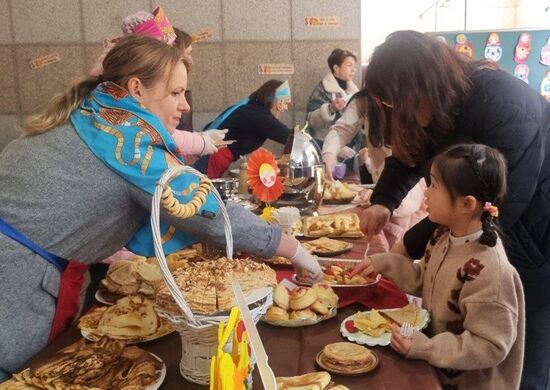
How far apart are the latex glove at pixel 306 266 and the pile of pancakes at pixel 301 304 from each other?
140 millimetres

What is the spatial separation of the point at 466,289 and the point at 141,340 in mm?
771

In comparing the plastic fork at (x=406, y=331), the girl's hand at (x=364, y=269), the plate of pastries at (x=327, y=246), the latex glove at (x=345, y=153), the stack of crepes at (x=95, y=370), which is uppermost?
the stack of crepes at (x=95, y=370)

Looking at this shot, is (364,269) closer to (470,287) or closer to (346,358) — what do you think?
(470,287)

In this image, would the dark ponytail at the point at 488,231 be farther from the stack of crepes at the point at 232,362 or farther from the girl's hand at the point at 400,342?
the stack of crepes at the point at 232,362

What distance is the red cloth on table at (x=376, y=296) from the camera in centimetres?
146

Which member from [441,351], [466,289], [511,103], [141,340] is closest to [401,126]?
[511,103]

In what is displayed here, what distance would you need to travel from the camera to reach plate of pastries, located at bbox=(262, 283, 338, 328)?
1298mm

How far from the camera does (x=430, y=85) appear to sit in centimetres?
148


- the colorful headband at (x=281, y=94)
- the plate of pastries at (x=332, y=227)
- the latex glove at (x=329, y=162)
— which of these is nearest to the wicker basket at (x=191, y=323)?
the plate of pastries at (x=332, y=227)

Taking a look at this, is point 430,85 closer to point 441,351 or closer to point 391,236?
point 441,351

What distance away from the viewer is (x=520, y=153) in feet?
4.80

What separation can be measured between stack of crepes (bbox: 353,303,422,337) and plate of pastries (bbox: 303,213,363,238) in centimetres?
78

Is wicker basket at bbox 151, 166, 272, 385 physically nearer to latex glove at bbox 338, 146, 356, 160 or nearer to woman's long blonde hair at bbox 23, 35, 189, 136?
woman's long blonde hair at bbox 23, 35, 189, 136

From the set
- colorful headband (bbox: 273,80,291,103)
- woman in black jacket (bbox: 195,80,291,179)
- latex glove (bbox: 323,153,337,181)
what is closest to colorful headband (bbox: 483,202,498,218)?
latex glove (bbox: 323,153,337,181)
